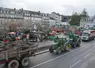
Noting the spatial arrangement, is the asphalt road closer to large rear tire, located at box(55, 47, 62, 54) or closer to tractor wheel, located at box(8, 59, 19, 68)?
large rear tire, located at box(55, 47, 62, 54)

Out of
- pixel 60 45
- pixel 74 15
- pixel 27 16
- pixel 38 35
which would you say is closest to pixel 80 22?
pixel 74 15

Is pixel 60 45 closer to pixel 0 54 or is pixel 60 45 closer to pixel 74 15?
pixel 0 54

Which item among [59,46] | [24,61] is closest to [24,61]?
[24,61]

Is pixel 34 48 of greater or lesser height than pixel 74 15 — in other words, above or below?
below

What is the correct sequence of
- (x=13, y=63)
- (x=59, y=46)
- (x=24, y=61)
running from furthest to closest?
1. (x=59, y=46)
2. (x=24, y=61)
3. (x=13, y=63)

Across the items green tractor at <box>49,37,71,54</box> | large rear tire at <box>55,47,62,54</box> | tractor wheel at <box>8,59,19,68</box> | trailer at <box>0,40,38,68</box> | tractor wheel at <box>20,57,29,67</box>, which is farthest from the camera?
green tractor at <box>49,37,71,54</box>

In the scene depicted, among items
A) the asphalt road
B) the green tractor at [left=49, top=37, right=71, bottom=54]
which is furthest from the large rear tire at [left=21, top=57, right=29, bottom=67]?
the green tractor at [left=49, top=37, right=71, bottom=54]

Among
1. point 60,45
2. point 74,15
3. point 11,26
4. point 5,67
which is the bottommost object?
point 5,67

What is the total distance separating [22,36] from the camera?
22.4m

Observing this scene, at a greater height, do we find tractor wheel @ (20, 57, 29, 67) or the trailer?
the trailer

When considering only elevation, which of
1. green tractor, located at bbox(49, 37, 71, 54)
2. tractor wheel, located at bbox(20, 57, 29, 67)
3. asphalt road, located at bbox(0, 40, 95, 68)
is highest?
green tractor, located at bbox(49, 37, 71, 54)

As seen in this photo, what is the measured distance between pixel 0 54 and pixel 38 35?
16.0 meters

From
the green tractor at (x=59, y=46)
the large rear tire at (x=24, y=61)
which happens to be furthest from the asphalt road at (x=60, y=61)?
the green tractor at (x=59, y=46)

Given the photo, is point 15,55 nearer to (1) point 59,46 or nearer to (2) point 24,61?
(2) point 24,61
